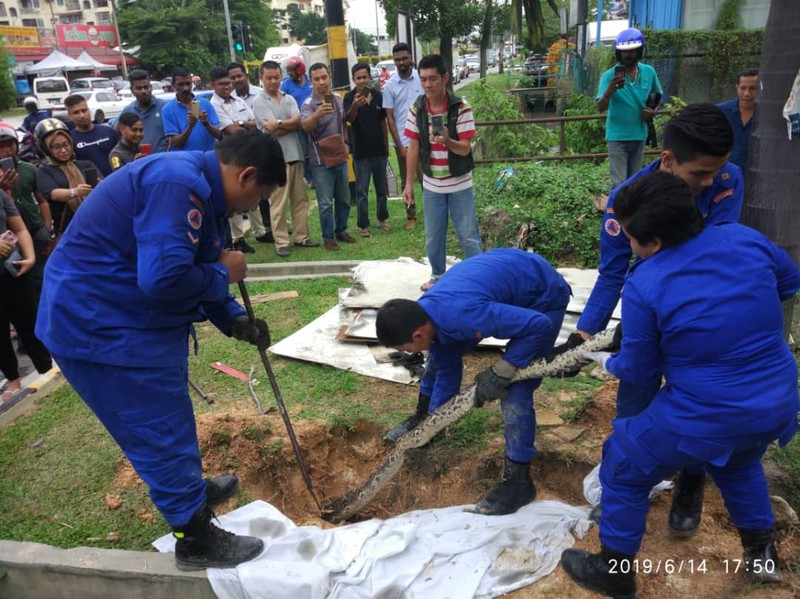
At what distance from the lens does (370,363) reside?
4684mm

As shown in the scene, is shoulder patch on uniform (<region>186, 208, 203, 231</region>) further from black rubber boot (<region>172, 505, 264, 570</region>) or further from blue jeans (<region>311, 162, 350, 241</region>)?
blue jeans (<region>311, 162, 350, 241</region>)

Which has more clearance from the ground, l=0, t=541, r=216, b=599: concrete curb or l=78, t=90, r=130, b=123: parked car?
l=78, t=90, r=130, b=123: parked car

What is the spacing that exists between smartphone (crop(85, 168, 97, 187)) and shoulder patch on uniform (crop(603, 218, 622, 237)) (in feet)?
13.9

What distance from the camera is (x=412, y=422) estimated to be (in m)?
3.83

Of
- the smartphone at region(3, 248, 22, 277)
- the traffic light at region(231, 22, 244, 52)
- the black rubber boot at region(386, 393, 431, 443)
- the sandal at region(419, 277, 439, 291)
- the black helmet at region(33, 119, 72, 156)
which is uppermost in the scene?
the traffic light at region(231, 22, 244, 52)

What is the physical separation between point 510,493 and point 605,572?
0.71m

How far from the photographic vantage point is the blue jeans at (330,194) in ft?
23.2

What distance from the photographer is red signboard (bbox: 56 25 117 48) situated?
45.9 m

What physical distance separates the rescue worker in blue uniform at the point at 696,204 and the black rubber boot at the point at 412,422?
1108 millimetres

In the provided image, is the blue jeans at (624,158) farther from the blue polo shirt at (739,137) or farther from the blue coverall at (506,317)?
the blue coverall at (506,317)

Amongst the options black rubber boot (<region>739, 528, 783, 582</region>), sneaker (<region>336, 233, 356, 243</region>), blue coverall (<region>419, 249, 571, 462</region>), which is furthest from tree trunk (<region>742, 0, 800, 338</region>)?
sneaker (<region>336, 233, 356, 243</region>)

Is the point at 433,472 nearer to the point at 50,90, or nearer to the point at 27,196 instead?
the point at 27,196

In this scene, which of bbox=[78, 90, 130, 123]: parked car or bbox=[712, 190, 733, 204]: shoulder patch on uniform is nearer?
bbox=[712, 190, 733, 204]: shoulder patch on uniform

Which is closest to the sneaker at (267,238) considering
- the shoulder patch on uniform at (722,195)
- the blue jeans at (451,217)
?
the blue jeans at (451,217)
